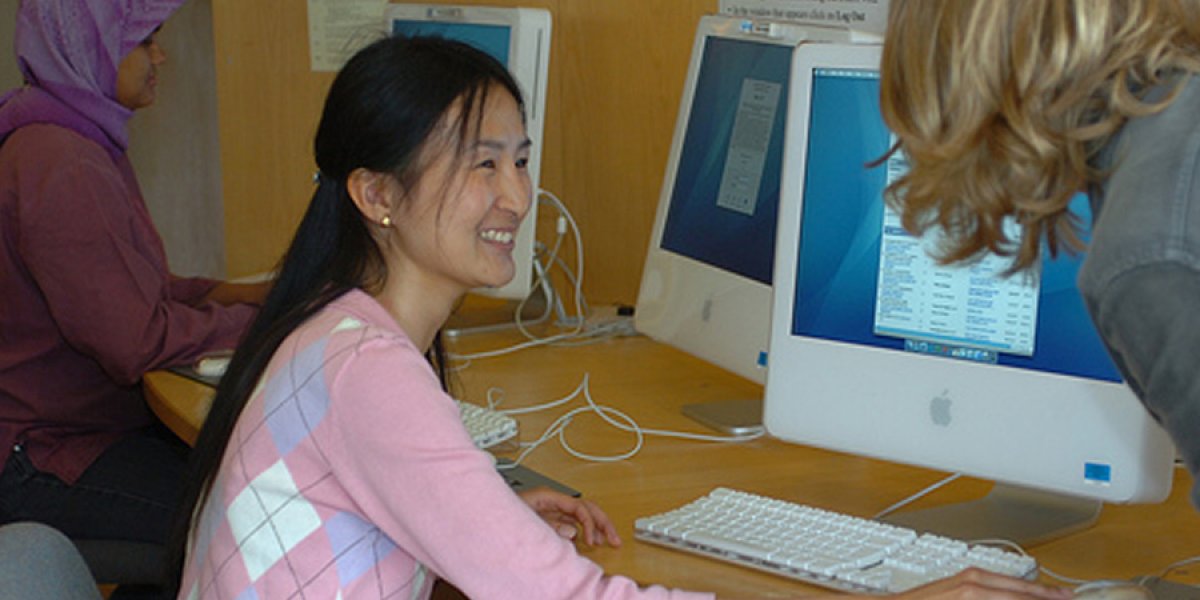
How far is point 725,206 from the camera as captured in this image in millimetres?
2078

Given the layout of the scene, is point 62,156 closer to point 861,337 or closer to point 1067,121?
point 861,337

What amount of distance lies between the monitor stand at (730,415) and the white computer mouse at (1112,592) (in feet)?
3.05

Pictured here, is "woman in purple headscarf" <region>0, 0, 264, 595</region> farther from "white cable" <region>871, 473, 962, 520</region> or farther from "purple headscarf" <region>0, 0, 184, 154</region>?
→ "white cable" <region>871, 473, 962, 520</region>

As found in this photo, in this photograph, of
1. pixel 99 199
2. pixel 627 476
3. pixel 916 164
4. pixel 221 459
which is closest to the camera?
pixel 916 164

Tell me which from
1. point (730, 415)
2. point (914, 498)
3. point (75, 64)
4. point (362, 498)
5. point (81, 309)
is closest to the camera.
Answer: point (362, 498)

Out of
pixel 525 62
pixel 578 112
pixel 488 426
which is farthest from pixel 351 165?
pixel 578 112

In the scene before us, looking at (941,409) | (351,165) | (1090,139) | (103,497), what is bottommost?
(103,497)

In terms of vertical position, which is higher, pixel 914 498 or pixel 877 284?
pixel 877 284

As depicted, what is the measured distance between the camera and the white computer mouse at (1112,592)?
1.03 meters

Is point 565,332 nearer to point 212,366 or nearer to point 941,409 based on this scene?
point 212,366

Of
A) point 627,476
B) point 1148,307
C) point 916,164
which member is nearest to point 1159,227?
point 1148,307

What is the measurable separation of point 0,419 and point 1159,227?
1.97 m

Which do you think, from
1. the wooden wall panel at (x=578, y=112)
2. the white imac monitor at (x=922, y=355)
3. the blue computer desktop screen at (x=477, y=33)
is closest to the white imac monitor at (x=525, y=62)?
the blue computer desktop screen at (x=477, y=33)

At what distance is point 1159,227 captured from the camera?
2.60 feet
